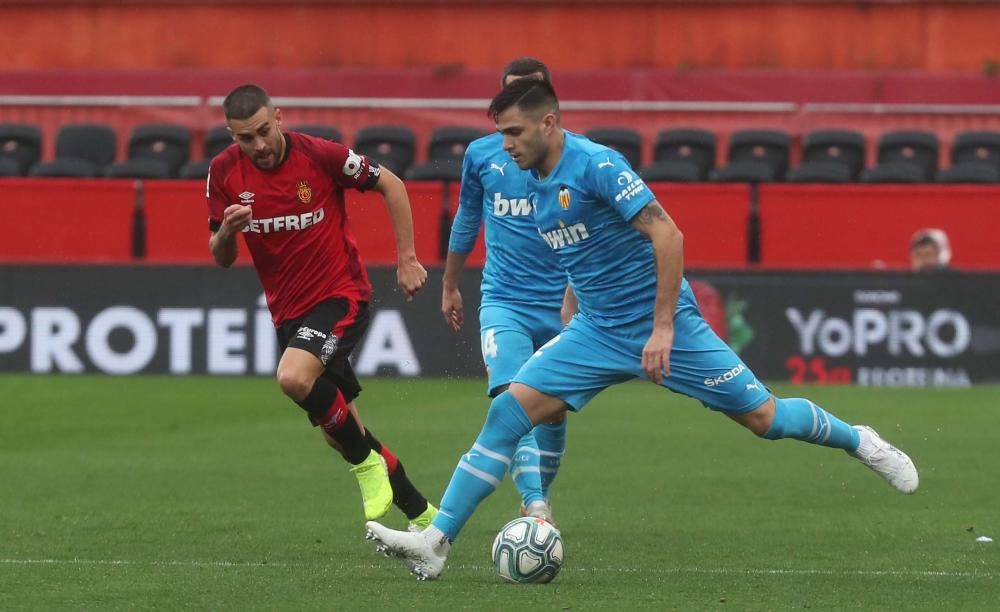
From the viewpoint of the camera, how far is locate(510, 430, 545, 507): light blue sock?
905 cm

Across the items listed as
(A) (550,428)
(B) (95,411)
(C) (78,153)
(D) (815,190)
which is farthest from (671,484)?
(C) (78,153)

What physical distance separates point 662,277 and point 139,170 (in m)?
13.1

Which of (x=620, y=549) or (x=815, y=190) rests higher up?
(x=815, y=190)

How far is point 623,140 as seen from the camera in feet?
66.0

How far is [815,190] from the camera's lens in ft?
59.6

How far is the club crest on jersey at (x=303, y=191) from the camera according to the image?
895 centimetres

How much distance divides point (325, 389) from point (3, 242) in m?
10.5

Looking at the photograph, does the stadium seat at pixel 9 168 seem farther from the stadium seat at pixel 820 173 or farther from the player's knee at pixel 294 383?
the player's knee at pixel 294 383

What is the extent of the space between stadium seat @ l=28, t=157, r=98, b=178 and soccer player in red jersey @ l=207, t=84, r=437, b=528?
10898mm

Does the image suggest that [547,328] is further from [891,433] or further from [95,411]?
[95,411]

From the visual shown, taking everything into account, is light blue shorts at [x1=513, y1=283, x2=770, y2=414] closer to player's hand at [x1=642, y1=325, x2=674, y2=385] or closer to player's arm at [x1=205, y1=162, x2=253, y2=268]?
player's hand at [x1=642, y1=325, x2=674, y2=385]

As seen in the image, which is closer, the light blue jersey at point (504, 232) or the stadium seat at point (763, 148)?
the light blue jersey at point (504, 232)

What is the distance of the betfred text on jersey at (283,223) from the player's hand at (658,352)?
7.55 ft

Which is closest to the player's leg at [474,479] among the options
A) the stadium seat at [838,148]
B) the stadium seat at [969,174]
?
the stadium seat at [969,174]
